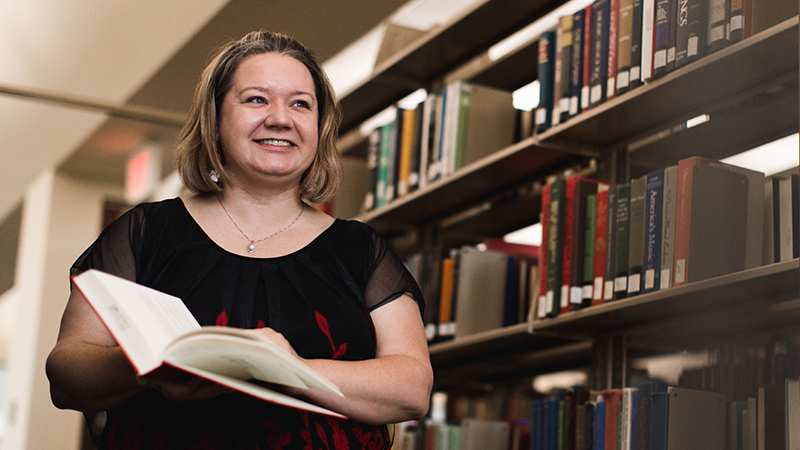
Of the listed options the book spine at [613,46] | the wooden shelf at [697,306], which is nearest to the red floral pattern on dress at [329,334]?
the wooden shelf at [697,306]

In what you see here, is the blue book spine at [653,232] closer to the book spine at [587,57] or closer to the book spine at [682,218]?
the book spine at [682,218]

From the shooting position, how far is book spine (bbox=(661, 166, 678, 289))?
71.5 inches

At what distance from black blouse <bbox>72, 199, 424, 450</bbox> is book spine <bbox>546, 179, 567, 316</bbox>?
0.89 m

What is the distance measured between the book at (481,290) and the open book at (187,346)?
64.5 inches

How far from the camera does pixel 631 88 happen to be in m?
2.05

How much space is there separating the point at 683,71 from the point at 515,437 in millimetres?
1258

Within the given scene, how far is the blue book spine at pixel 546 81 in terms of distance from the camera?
2346 millimetres

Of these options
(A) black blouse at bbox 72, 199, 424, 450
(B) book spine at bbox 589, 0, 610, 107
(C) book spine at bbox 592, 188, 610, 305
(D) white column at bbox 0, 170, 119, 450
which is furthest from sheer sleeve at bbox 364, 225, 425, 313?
(D) white column at bbox 0, 170, 119, 450

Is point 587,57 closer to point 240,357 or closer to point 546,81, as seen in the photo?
point 546,81

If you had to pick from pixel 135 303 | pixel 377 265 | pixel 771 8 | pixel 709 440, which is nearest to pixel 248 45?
pixel 377 265

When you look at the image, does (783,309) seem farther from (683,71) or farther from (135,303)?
(135,303)

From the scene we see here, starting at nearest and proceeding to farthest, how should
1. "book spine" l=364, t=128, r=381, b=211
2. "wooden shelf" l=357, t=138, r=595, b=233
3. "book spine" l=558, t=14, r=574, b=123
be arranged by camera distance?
"book spine" l=558, t=14, r=574, b=123
"wooden shelf" l=357, t=138, r=595, b=233
"book spine" l=364, t=128, r=381, b=211

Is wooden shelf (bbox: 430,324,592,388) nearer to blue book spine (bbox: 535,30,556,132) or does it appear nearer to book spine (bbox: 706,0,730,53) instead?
blue book spine (bbox: 535,30,556,132)

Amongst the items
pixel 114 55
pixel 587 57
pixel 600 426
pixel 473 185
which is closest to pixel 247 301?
pixel 600 426
